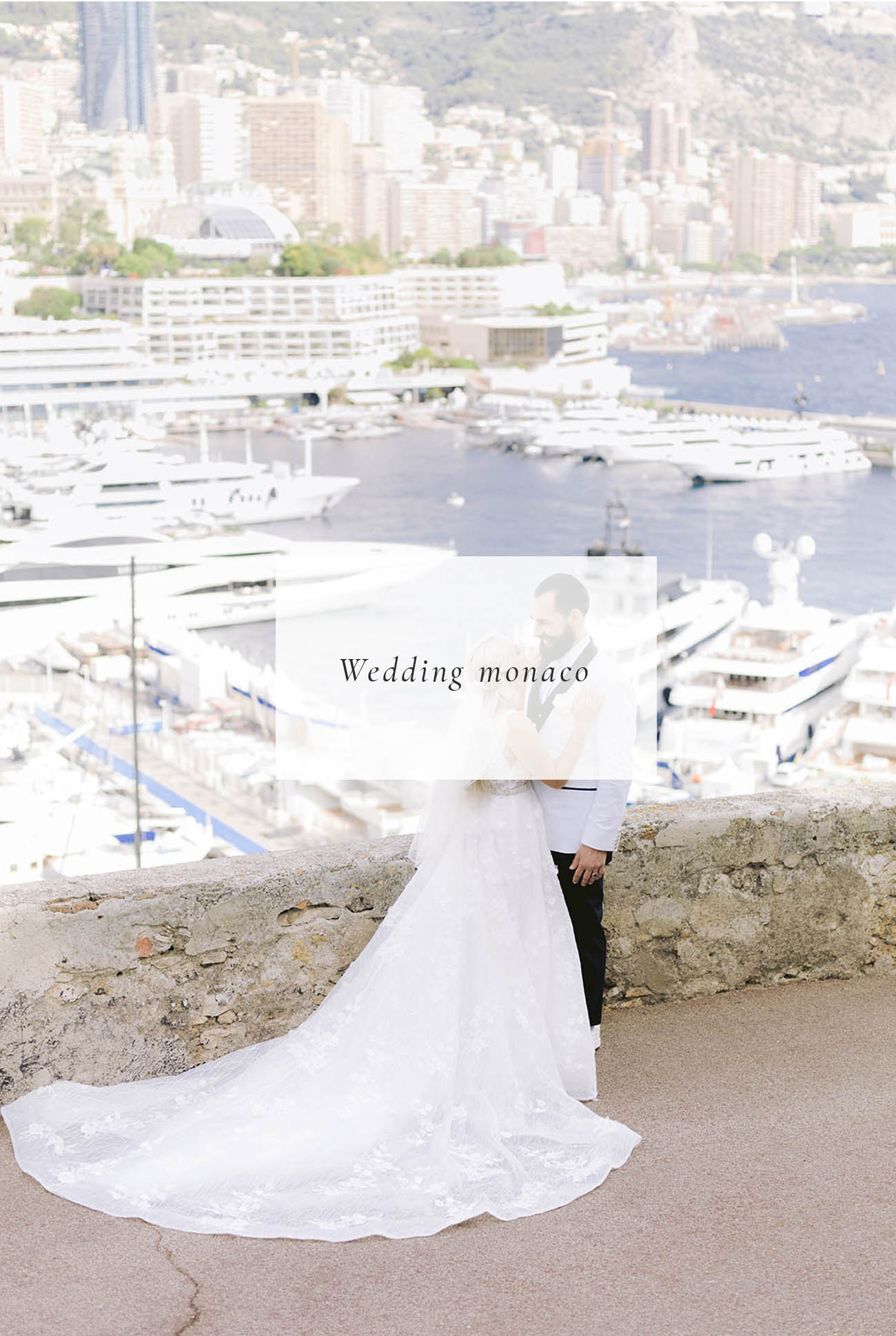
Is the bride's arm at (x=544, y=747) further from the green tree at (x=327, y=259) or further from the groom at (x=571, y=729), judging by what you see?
the green tree at (x=327, y=259)

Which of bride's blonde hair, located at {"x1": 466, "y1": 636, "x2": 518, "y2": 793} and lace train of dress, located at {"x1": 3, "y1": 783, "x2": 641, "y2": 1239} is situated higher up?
bride's blonde hair, located at {"x1": 466, "y1": 636, "x2": 518, "y2": 793}

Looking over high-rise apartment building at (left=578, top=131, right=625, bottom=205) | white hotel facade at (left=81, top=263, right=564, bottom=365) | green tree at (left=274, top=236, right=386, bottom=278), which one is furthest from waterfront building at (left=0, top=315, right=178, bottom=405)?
high-rise apartment building at (left=578, top=131, right=625, bottom=205)

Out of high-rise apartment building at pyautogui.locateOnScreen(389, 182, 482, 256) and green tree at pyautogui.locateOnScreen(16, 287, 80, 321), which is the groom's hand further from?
high-rise apartment building at pyautogui.locateOnScreen(389, 182, 482, 256)

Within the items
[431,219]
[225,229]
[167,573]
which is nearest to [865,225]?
[431,219]

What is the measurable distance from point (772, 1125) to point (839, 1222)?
8.7 inches

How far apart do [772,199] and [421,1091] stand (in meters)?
43.2

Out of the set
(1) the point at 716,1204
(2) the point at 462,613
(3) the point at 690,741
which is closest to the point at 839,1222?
(1) the point at 716,1204

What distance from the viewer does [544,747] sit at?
1.73 metres

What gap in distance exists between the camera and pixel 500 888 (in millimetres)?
1708

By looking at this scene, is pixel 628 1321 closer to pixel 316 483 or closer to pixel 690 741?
pixel 690 741

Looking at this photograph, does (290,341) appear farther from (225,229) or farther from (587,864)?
(587,864)

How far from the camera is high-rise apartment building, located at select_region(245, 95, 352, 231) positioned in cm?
3975

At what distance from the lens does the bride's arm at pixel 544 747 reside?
1.72 m

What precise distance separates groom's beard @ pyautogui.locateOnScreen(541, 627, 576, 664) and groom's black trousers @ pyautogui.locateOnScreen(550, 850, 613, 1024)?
0.82 ft
